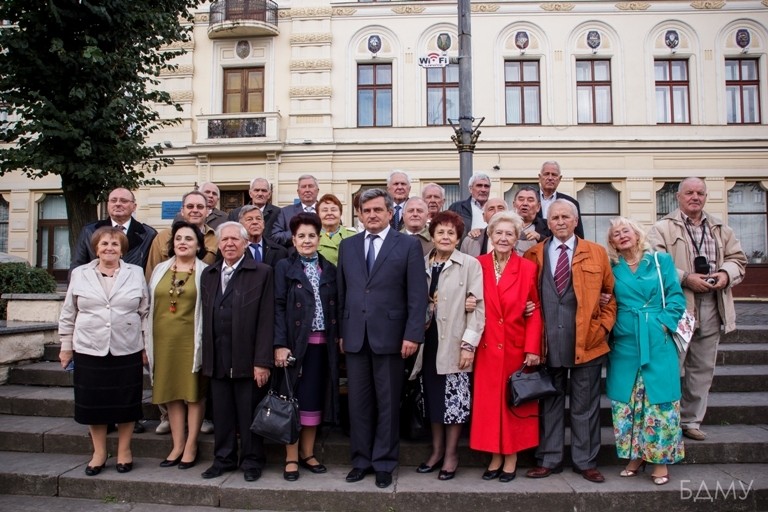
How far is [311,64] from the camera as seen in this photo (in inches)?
658

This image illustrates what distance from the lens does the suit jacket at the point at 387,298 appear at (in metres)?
4.14

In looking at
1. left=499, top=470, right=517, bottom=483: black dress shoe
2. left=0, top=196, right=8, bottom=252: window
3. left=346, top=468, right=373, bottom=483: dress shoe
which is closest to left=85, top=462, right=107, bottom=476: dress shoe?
left=346, top=468, right=373, bottom=483: dress shoe

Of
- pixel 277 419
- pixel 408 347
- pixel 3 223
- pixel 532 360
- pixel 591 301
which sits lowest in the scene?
pixel 277 419

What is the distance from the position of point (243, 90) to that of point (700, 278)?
15583 millimetres

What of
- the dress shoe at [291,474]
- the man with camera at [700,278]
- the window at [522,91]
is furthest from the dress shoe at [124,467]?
the window at [522,91]

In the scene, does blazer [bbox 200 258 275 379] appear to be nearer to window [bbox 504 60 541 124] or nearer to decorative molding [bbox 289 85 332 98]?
decorative molding [bbox 289 85 332 98]

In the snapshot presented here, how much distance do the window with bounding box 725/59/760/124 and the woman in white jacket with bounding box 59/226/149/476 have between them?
59.5 feet

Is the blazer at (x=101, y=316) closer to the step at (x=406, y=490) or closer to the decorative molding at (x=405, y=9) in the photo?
the step at (x=406, y=490)

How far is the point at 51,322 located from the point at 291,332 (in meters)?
4.06

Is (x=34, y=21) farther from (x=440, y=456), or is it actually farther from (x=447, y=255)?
(x=440, y=456)

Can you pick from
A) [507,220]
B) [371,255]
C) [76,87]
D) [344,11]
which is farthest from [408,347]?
[344,11]

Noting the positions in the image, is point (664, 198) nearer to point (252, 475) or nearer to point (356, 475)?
point (356, 475)

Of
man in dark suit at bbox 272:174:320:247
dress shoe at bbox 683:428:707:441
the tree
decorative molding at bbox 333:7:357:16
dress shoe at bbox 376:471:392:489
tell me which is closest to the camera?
dress shoe at bbox 376:471:392:489

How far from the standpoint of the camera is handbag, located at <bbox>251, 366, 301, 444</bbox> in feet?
13.1
